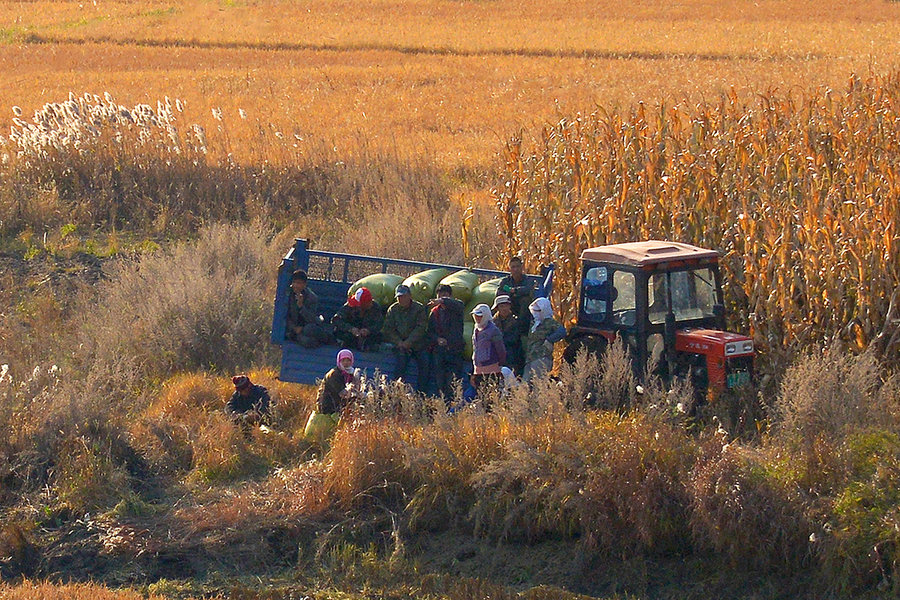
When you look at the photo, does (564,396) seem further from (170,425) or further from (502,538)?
(170,425)

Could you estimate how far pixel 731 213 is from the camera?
478 inches

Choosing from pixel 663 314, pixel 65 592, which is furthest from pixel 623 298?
pixel 65 592

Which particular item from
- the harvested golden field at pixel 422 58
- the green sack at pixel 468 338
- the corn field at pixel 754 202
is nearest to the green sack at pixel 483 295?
the green sack at pixel 468 338

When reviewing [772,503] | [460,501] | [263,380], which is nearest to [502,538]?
[460,501]

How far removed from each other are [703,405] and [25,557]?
5.83 m

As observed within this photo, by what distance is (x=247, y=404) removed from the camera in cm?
1157

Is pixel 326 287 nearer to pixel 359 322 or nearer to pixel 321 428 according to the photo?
pixel 359 322

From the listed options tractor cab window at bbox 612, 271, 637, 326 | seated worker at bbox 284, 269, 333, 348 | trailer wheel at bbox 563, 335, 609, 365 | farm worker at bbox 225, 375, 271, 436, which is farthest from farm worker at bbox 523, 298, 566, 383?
farm worker at bbox 225, 375, 271, 436

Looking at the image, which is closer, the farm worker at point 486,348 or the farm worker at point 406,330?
the farm worker at point 486,348

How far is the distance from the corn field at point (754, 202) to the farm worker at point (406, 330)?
1956 mm

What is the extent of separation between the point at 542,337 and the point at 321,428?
224 centimetres

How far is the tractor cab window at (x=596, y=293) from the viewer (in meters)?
10.4

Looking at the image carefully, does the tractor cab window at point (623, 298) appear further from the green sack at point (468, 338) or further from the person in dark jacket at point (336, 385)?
the person in dark jacket at point (336, 385)

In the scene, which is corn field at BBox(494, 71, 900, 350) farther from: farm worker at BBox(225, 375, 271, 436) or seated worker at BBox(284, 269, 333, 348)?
farm worker at BBox(225, 375, 271, 436)
